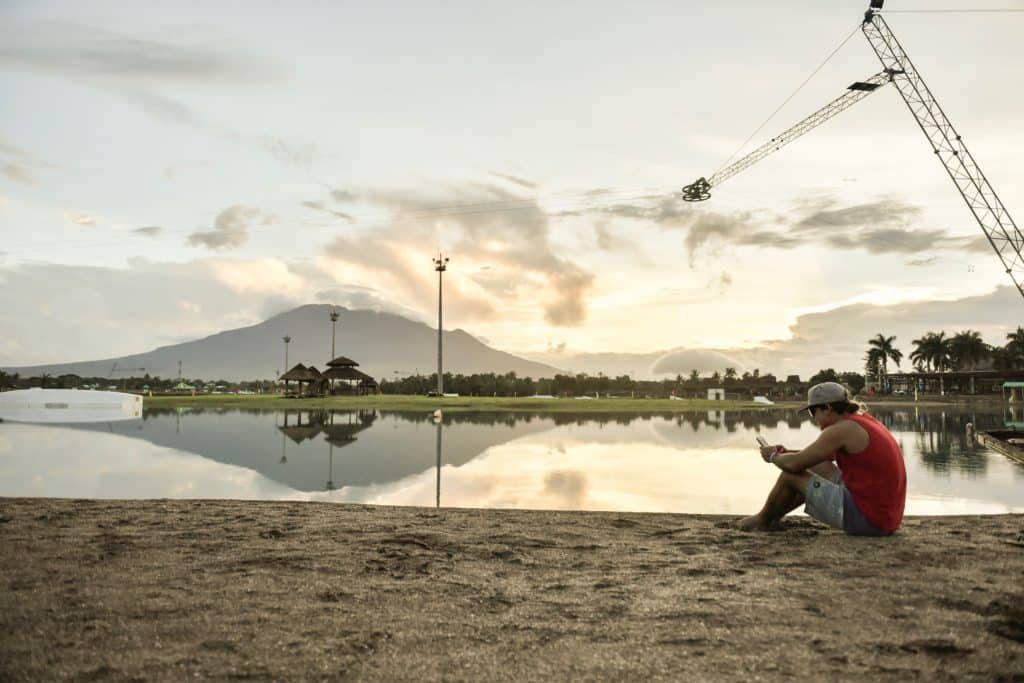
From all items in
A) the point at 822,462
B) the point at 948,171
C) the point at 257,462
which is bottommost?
the point at 257,462

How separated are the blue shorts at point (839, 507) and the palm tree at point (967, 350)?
136 meters

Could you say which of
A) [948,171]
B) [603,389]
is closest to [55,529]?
[948,171]

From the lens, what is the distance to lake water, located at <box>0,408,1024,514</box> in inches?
432

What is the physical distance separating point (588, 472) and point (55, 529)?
31.6ft

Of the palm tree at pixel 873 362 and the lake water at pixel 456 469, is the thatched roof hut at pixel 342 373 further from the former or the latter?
the palm tree at pixel 873 362

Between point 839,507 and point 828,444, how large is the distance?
68 cm

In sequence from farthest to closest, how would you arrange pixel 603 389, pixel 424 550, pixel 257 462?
pixel 603 389, pixel 257 462, pixel 424 550

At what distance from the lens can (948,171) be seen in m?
51.2

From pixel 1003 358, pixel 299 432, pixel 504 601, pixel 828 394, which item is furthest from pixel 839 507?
pixel 1003 358

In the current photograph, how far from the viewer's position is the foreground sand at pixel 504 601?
151 inches

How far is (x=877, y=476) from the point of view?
6207 millimetres

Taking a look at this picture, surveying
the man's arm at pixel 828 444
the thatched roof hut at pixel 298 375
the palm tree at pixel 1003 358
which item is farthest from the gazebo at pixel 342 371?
the palm tree at pixel 1003 358

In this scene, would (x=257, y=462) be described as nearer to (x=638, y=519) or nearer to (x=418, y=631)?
(x=638, y=519)

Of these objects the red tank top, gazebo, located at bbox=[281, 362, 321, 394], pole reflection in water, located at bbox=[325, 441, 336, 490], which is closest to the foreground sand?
the red tank top
